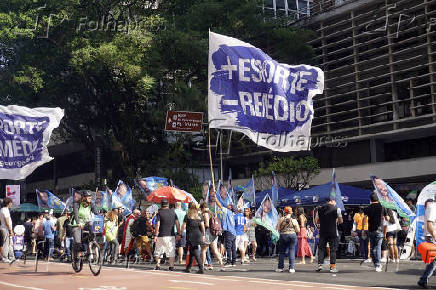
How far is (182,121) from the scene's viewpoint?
26.5 metres

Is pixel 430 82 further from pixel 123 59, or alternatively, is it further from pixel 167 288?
pixel 167 288

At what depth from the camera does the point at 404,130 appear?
34969 mm

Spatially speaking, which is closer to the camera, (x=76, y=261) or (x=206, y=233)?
(x=76, y=261)

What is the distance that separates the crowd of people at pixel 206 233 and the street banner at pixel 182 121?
3320mm

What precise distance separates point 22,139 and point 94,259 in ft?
15.7

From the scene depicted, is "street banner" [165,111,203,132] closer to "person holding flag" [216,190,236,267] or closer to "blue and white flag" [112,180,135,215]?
"blue and white flag" [112,180,135,215]

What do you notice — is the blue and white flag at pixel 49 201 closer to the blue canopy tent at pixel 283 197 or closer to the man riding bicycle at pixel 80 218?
the blue canopy tent at pixel 283 197

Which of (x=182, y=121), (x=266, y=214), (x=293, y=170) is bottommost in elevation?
(x=266, y=214)

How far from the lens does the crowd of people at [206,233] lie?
16.6 metres

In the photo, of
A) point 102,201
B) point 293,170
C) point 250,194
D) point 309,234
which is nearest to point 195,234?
point 309,234

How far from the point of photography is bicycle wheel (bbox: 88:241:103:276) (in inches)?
603

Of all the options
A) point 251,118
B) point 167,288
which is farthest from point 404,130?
point 167,288

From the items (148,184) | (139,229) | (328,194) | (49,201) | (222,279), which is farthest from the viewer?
(49,201)

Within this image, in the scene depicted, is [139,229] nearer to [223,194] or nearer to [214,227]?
[214,227]
